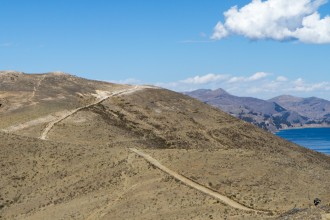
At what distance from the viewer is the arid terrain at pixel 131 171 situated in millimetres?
54906

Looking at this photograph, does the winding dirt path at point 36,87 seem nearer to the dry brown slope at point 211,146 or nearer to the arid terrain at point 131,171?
the arid terrain at point 131,171

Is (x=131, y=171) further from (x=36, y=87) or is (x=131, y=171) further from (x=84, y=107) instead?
(x=36, y=87)

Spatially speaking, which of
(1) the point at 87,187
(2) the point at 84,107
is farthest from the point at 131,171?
(2) the point at 84,107

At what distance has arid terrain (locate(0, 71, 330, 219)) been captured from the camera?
5491 centimetres

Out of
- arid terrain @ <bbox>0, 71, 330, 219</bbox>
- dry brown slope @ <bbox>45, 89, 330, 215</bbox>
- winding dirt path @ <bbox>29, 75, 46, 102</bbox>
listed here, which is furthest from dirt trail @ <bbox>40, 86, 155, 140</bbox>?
winding dirt path @ <bbox>29, 75, 46, 102</bbox>

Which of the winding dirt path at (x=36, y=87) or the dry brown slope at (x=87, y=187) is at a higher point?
the winding dirt path at (x=36, y=87)

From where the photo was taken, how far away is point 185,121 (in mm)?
124875

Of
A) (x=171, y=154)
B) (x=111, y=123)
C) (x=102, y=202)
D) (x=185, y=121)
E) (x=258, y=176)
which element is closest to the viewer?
(x=102, y=202)

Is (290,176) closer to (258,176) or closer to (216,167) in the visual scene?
(258,176)

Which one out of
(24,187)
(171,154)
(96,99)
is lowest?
(24,187)

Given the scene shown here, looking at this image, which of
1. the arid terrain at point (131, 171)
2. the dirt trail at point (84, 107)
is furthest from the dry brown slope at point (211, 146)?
the dirt trail at point (84, 107)

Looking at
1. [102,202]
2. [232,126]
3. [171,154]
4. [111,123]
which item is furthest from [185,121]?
[102,202]

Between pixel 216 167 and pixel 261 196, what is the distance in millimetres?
11328

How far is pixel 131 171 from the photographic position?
66688mm
